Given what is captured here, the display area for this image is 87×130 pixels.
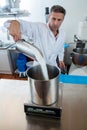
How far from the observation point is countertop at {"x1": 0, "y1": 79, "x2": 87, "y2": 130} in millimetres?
528

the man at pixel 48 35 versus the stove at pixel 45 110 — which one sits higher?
the man at pixel 48 35

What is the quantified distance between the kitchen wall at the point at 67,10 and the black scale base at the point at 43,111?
1464 millimetres

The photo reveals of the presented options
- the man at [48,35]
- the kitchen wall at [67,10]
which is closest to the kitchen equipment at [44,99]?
the man at [48,35]

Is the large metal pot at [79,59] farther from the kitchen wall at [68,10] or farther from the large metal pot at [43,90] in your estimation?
the large metal pot at [43,90]

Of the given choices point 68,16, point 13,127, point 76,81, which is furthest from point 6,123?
point 68,16

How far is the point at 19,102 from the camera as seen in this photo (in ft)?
2.14

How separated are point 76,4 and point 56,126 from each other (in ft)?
5.22

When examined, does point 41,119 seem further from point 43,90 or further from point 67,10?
point 67,10

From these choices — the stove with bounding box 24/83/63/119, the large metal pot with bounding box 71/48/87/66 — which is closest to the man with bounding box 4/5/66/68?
the large metal pot with bounding box 71/48/87/66

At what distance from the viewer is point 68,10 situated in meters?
1.81

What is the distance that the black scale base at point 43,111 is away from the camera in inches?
20.9

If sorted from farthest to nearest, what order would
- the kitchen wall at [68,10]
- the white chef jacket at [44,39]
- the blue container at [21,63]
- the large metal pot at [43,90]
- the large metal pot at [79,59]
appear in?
the blue container at [21,63] < the kitchen wall at [68,10] < the large metal pot at [79,59] < the white chef jacket at [44,39] < the large metal pot at [43,90]

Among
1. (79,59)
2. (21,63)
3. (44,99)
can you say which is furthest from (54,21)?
(21,63)

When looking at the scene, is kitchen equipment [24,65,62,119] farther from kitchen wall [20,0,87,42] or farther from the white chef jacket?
kitchen wall [20,0,87,42]
